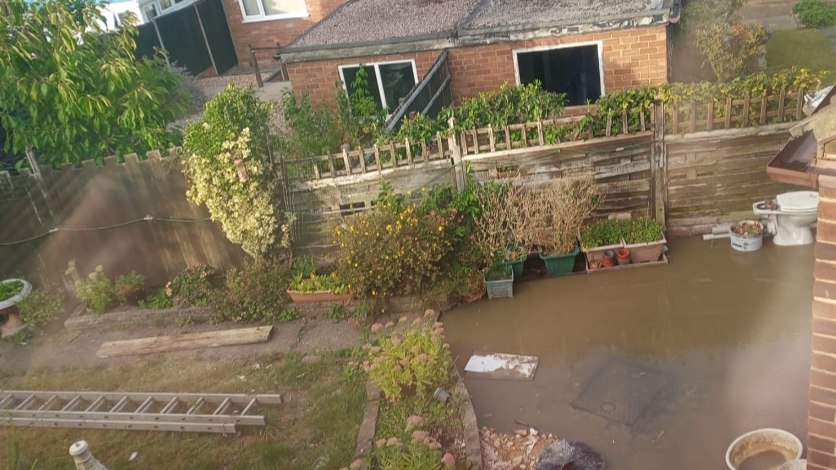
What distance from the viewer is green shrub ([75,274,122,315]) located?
31.1 feet

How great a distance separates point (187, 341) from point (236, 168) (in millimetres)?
2370

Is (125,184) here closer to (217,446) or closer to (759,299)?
(217,446)

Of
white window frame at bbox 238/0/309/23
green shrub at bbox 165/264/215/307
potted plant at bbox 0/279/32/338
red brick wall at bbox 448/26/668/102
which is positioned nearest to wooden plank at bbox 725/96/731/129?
red brick wall at bbox 448/26/668/102

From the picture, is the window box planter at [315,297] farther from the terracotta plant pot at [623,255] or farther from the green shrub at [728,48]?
the green shrub at [728,48]

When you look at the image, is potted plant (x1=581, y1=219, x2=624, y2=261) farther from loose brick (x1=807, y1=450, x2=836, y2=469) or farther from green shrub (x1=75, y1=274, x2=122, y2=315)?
green shrub (x1=75, y1=274, x2=122, y2=315)

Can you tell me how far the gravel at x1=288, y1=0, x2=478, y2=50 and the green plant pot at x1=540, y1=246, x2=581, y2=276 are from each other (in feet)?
15.9

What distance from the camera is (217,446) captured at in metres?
6.72

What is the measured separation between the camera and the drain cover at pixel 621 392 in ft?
20.7

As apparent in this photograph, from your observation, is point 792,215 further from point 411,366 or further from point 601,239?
point 411,366

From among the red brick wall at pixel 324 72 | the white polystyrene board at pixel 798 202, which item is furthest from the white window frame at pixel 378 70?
the white polystyrene board at pixel 798 202

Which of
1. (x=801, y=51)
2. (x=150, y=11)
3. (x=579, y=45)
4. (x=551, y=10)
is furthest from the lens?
(x=150, y=11)

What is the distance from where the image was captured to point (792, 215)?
8016 mm

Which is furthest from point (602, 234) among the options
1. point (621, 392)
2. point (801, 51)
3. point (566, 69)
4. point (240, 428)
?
point (801, 51)

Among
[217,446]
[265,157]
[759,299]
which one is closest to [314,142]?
[265,157]
